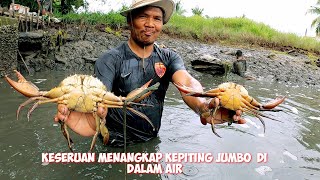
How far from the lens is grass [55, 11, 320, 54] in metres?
15.4

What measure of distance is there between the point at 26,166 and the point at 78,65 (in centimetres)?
760

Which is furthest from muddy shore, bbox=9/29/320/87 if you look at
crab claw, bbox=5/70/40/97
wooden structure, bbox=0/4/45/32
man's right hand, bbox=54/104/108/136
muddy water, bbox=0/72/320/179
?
crab claw, bbox=5/70/40/97

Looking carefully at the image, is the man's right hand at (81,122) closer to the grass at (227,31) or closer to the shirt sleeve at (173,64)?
the shirt sleeve at (173,64)

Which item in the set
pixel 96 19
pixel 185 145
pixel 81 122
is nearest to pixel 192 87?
pixel 81 122

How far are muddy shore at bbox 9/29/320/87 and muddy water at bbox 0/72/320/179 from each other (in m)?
3.62

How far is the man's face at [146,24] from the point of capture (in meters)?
3.36

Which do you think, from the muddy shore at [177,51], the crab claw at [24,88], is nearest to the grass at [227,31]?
the muddy shore at [177,51]

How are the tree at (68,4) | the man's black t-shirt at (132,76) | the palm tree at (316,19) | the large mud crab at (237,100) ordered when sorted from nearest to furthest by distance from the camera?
the large mud crab at (237,100) → the man's black t-shirt at (132,76) → the tree at (68,4) → the palm tree at (316,19)

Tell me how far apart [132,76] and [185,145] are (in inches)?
63.0

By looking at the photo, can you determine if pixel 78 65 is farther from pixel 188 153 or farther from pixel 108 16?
pixel 188 153

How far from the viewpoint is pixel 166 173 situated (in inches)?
150

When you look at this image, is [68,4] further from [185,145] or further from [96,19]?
[185,145]

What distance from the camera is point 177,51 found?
13.4m

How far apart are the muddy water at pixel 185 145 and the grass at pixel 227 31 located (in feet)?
29.2
